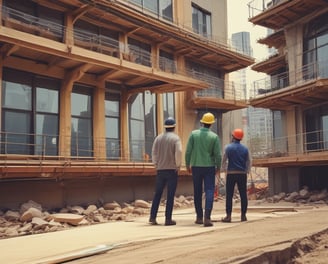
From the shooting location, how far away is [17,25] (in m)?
16.5

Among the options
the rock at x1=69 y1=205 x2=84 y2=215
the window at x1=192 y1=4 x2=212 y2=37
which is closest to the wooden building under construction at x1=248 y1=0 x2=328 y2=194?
the window at x1=192 y1=4 x2=212 y2=37

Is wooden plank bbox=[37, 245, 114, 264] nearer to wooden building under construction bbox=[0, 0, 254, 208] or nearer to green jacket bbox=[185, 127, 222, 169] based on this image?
green jacket bbox=[185, 127, 222, 169]

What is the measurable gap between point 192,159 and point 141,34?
15793 mm

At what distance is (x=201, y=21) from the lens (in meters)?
28.5

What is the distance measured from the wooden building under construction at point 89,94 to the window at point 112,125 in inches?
1.8

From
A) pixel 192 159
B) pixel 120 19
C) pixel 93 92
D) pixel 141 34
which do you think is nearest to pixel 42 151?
pixel 93 92

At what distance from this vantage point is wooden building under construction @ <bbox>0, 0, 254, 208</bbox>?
16156 millimetres

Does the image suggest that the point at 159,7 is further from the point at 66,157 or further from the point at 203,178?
the point at 203,178

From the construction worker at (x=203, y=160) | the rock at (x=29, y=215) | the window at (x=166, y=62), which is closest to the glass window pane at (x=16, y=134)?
the rock at (x=29, y=215)

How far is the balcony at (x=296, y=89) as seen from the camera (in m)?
20.3

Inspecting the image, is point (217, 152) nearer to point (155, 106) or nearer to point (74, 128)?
point (74, 128)

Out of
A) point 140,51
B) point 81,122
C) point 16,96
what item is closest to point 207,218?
point 16,96

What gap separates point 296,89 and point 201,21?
975 cm

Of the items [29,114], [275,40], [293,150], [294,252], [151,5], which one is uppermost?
[151,5]
